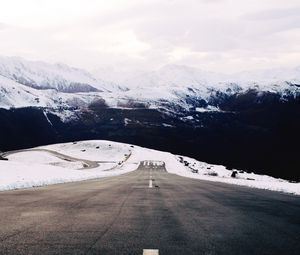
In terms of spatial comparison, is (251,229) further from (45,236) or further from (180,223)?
(45,236)

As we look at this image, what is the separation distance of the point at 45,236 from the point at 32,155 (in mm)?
144898

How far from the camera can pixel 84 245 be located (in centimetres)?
852

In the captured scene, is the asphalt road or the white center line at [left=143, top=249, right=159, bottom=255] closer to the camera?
the white center line at [left=143, top=249, right=159, bottom=255]

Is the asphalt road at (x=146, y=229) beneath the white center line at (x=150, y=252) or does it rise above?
beneath

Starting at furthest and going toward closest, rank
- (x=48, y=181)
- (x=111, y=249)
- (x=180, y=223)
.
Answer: (x=48, y=181), (x=180, y=223), (x=111, y=249)

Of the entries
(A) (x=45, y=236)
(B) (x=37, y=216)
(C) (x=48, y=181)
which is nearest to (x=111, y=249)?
(A) (x=45, y=236)

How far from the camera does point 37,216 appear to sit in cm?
1236

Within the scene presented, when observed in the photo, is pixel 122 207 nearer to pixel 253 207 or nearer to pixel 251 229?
pixel 253 207

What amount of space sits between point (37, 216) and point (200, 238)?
15.7ft

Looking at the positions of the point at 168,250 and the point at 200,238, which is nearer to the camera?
the point at 168,250

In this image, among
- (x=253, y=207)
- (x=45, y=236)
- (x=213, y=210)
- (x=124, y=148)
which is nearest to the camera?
(x=45, y=236)

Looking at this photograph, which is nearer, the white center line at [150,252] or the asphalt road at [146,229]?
the white center line at [150,252]

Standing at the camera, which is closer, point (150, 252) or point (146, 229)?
point (150, 252)

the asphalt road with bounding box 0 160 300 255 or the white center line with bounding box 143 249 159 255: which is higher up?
the white center line with bounding box 143 249 159 255
